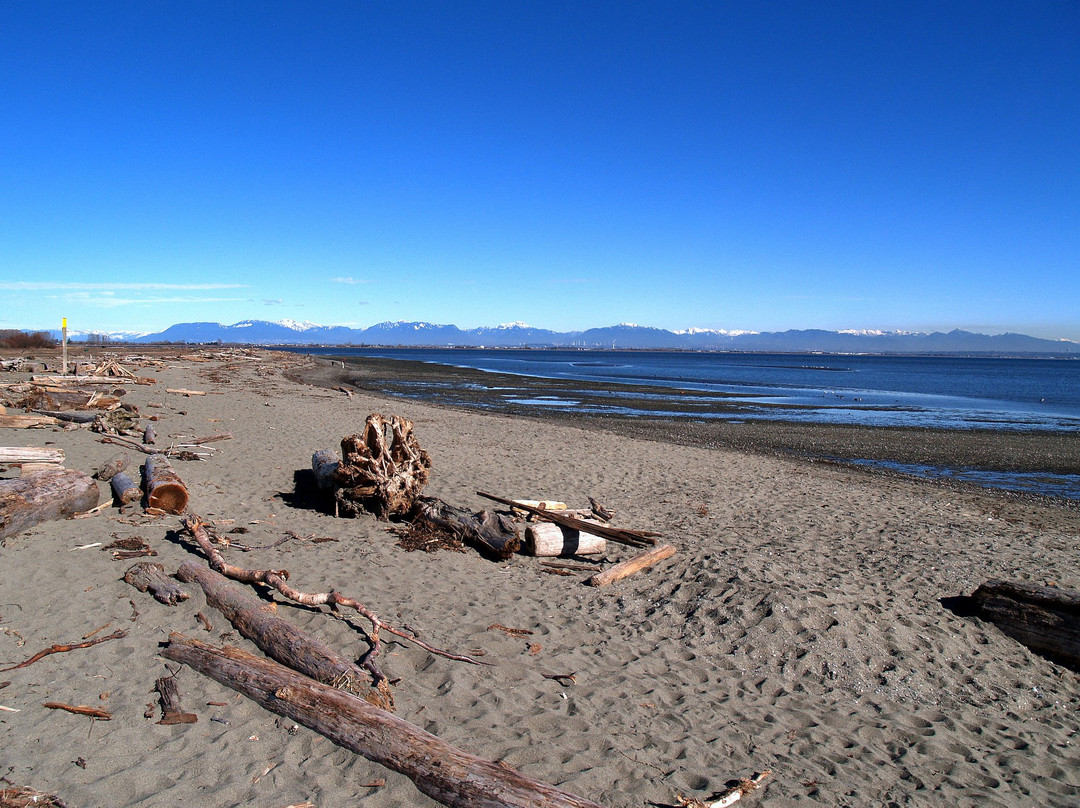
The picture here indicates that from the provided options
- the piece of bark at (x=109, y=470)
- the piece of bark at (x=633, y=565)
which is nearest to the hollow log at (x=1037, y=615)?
the piece of bark at (x=633, y=565)

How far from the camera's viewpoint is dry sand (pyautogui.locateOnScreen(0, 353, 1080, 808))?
366 centimetres

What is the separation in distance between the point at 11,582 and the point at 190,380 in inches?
1146

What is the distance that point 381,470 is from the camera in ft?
28.1

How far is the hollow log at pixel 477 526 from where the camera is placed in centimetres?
765

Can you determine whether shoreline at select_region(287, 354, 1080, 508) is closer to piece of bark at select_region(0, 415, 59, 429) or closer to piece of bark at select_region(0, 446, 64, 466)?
piece of bark at select_region(0, 446, 64, 466)

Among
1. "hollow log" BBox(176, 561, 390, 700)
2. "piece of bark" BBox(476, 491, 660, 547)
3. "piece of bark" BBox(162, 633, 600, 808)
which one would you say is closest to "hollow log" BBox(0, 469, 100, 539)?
"hollow log" BBox(176, 561, 390, 700)

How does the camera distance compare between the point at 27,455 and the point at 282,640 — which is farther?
the point at 27,455

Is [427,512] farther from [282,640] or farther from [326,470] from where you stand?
[282,640]

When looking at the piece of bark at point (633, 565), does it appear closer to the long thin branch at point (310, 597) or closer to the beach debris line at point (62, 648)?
the long thin branch at point (310, 597)

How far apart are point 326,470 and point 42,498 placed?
3.30 m

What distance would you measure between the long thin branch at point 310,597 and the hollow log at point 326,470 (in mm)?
2308

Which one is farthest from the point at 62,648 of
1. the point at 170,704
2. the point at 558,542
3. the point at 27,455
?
the point at 27,455

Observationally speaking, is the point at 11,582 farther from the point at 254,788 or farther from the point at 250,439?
the point at 250,439

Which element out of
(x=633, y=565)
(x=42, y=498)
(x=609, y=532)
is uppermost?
(x=42, y=498)
